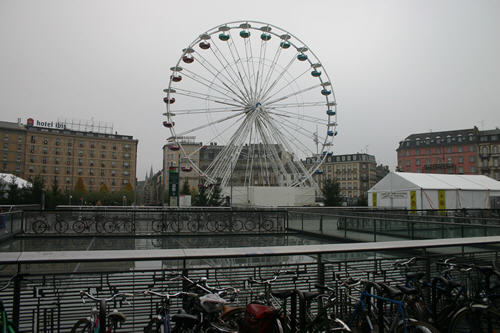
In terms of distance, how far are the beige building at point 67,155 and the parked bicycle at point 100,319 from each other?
84.6m

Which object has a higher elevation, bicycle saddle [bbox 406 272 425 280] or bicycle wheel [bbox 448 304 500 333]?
bicycle saddle [bbox 406 272 425 280]

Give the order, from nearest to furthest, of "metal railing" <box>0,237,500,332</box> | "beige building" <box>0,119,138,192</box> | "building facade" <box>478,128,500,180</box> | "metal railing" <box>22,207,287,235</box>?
"metal railing" <box>0,237,500,332</box>, "metal railing" <box>22,207,287,235</box>, "building facade" <box>478,128,500,180</box>, "beige building" <box>0,119,138,192</box>

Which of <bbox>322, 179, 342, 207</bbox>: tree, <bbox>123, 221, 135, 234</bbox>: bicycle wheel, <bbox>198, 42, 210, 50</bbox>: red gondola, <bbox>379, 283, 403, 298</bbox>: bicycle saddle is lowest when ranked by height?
<bbox>123, 221, 135, 234</bbox>: bicycle wheel

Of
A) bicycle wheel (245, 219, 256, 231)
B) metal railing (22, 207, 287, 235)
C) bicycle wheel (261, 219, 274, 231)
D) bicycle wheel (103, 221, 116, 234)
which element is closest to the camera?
metal railing (22, 207, 287, 235)

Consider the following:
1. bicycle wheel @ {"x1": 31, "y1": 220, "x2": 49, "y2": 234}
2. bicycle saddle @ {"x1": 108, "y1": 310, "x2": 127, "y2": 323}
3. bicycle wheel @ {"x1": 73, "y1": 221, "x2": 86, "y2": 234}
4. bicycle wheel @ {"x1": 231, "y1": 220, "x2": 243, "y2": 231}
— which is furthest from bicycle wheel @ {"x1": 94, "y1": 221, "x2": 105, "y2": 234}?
bicycle saddle @ {"x1": 108, "y1": 310, "x2": 127, "y2": 323}

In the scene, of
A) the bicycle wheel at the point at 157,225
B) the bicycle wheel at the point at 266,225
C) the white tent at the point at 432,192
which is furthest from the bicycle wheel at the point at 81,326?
the white tent at the point at 432,192

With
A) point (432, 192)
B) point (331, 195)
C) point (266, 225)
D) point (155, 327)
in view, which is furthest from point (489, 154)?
point (155, 327)

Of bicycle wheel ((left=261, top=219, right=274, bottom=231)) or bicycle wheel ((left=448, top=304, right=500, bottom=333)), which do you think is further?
bicycle wheel ((left=261, top=219, right=274, bottom=231))

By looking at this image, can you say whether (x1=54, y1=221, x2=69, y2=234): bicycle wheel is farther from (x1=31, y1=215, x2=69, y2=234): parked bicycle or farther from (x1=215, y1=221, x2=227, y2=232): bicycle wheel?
(x1=215, y1=221, x2=227, y2=232): bicycle wheel

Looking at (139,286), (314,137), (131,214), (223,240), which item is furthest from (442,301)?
(314,137)

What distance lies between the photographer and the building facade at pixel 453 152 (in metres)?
83.5

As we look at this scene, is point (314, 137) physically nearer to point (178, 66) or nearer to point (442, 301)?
point (178, 66)

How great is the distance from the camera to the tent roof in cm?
2820

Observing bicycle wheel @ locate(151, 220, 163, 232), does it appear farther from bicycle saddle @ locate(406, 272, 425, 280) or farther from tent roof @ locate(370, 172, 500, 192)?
tent roof @ locate(370, 172, 500, 192)
